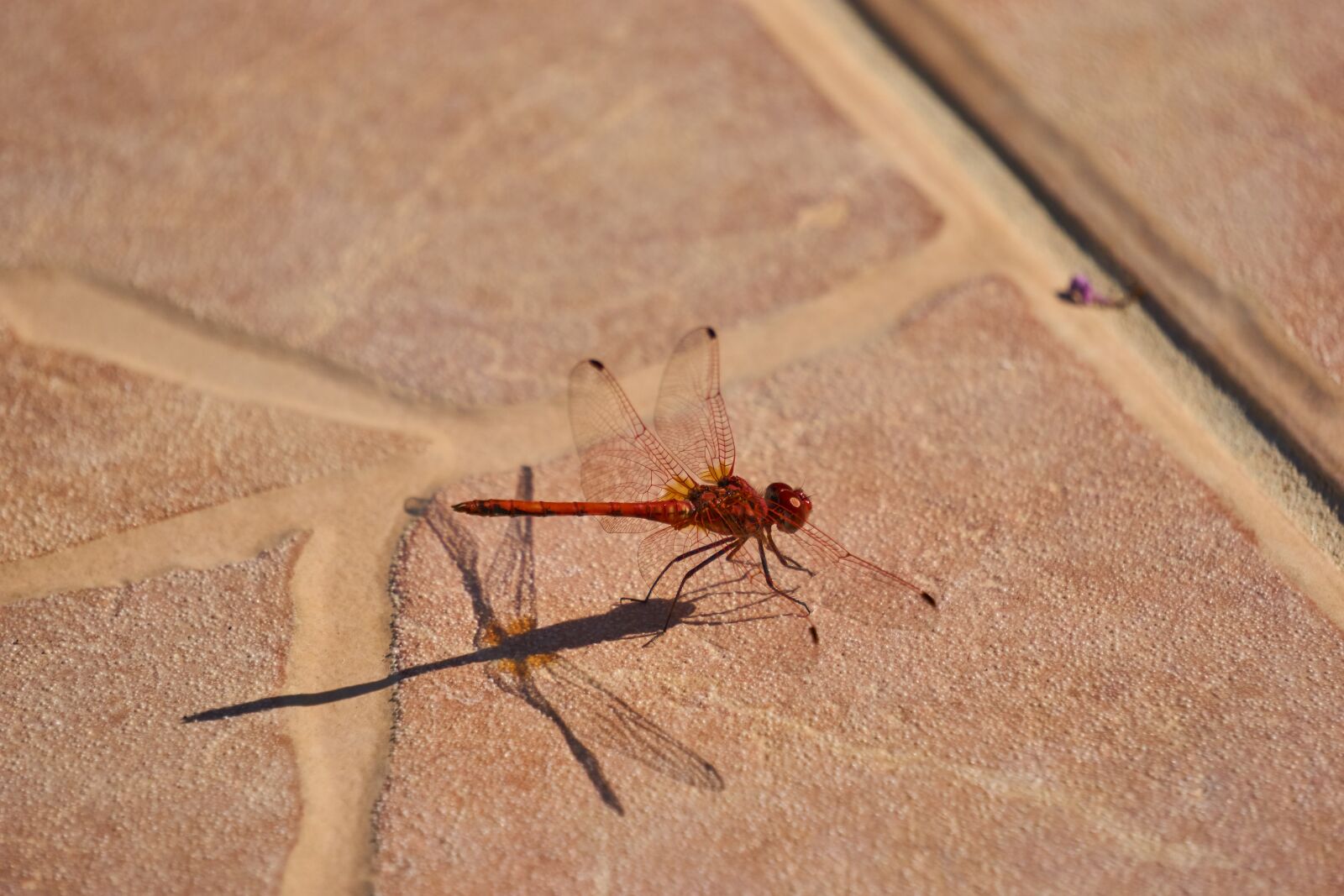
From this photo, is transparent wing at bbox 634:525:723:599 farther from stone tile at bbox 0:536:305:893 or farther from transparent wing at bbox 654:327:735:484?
stone tile at bbox 0:536:305:893

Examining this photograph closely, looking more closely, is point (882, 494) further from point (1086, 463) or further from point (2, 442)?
point (2, 442)

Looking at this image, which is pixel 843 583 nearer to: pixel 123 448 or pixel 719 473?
pixel 719 473

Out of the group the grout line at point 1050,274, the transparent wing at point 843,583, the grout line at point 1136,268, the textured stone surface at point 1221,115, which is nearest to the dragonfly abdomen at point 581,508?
the transparent wing at point 843,583

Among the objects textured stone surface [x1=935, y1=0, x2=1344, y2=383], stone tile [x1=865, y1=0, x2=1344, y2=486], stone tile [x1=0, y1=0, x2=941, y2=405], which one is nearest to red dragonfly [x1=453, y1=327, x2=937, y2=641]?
stone tile [x1=0, y1=0, x2=941, y2=405]

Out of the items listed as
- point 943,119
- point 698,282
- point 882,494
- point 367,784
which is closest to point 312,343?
point 698,282

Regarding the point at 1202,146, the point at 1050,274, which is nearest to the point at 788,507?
the point at 1050,274
